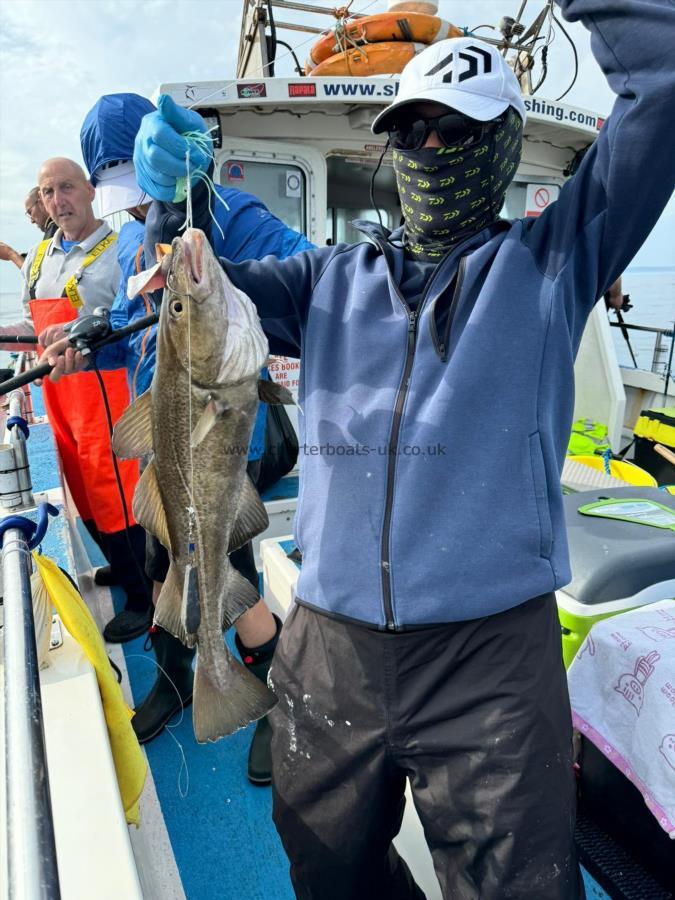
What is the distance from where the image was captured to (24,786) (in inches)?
31.5

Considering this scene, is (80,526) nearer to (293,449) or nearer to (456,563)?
(293,449)

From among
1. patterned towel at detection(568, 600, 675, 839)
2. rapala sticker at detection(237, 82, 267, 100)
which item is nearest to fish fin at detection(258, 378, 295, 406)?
patterned towel at detection(568, 600, 675, 839)

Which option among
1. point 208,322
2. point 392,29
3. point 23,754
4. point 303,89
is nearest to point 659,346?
point 392,29

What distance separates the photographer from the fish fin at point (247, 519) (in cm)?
169

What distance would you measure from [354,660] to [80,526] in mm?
4075

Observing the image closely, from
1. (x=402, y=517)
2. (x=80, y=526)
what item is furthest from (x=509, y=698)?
(x=80, y=526)

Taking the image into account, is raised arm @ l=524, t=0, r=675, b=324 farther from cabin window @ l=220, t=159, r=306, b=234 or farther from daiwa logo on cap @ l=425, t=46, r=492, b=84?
cabin window @ l=220, t=159, r=306, b=234

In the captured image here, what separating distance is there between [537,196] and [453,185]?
5.35m

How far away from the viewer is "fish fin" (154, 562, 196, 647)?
1637 mm

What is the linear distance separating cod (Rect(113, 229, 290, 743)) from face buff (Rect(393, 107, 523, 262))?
0.55 metres

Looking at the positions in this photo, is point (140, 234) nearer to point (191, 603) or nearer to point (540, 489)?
point (191, 603)

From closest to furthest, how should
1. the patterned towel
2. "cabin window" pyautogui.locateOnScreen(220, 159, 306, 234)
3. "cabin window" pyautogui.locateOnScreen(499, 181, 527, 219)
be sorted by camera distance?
1. the patterned towel
2. "cabin window" pyautogui.locateOnScreen(220, 159, 306, 234)
3. "cabin window" pyautogui.locateOnScreen(499, 181, 527, 219)

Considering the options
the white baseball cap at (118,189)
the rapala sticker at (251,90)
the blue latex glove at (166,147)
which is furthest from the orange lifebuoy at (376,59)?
the blue latex glove at (166,147)

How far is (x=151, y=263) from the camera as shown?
2102mm
